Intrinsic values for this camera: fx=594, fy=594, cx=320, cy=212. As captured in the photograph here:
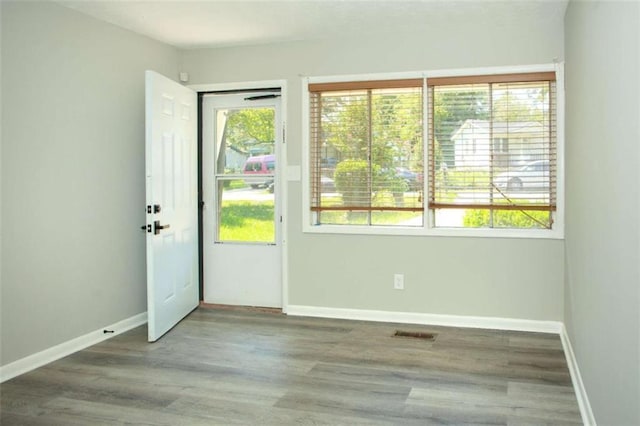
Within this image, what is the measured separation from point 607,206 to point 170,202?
322cm

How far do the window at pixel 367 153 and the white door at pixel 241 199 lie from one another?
1.45 ft

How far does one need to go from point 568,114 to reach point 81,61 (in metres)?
3.42

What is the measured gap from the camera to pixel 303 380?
3502 mm

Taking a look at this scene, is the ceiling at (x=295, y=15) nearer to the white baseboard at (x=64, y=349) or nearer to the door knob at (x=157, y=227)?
the door knob at (x=157, y=227)

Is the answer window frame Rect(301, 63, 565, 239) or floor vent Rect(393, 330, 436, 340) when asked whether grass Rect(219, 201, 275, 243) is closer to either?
window frame Rect(301, 63, 565, 239)

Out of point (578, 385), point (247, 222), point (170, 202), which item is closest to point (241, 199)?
point (247, 222)

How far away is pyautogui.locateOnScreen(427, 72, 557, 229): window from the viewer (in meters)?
4.52

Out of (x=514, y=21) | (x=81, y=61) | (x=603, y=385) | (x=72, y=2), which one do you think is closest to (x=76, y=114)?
(x=81, y=61)

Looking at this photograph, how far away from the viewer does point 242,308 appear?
17.6ft

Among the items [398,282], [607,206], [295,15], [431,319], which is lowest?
[431,319]

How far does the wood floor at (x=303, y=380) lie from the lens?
9.84 feet

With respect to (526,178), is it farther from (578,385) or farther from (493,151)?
(578,385)

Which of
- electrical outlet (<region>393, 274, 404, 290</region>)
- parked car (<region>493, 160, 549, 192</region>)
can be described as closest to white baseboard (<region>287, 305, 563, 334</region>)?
electrical outlet (<region>393, 274, 404, 290</region>)

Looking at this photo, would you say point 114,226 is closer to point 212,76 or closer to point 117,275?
point 117,275
